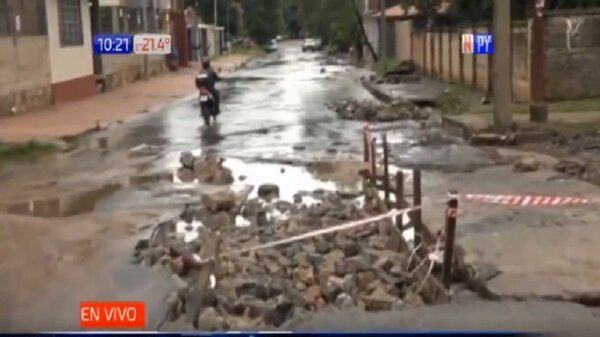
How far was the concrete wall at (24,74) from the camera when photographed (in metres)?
26.7

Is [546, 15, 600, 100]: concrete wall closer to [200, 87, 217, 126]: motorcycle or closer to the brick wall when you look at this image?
[200, 87, 217, 126]: motorcycle

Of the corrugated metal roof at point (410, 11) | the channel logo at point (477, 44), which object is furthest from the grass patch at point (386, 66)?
the channel logo at point (477, 44)

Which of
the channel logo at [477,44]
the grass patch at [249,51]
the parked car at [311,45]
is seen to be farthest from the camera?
the parked car at [311,45]

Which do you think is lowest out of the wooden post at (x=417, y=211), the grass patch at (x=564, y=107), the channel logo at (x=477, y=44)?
the grass patch at (x=564, y=107)

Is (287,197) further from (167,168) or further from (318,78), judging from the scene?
(318,78)

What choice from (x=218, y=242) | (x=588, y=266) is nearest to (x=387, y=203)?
(x=218, y=242)

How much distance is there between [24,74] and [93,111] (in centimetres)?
199

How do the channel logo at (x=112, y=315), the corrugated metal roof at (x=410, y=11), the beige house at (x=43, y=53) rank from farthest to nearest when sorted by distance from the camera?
the corrugated metal roof at (x=410, y=11) < the beige house at (x=43, y=53) < the channel logo at (x=112, y=315)

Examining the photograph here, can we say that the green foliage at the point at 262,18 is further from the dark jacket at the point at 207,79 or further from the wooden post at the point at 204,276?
the wooden post at the point at 204,276

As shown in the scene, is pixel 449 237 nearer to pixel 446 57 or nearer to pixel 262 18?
pixel 446 57

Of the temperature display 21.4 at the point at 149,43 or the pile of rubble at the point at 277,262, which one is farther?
the temperature display 21.4 at the point at 149,43

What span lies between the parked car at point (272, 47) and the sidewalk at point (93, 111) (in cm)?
3467

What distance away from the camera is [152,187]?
14.7 metres

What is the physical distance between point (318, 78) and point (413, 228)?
128 feet
